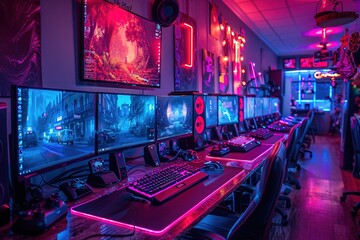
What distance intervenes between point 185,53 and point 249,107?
159 cm

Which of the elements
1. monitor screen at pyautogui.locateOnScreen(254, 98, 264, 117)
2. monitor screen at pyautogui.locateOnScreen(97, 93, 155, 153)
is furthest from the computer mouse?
monitor screen at pyautogui.locateOnScreen(254, 98, 264, 117)

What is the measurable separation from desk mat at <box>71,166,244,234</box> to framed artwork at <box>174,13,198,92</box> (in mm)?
1706

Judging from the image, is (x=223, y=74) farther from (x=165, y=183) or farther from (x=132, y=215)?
(x=132, y=215)

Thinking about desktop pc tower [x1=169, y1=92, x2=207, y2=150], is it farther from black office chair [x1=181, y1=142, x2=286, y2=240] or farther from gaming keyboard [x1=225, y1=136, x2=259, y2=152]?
black office chair [x1=181, y1=142, x2=286, y2=240]

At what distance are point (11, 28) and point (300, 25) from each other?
587 cm

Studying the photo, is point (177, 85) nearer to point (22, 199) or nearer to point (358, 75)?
point (22, 199)

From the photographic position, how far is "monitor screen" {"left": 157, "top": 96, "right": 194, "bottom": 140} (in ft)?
6.27

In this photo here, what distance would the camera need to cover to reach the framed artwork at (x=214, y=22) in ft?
11.9

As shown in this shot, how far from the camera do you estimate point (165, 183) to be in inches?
47.6

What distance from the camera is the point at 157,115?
1858 millimetres

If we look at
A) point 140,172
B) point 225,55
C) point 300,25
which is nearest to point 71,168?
point 140,172

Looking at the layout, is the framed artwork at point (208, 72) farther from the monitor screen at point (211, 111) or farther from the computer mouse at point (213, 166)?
the computer mouse at point (213, 166)

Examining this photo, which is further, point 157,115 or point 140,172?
point 157,115

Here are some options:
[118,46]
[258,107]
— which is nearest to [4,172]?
[118,46]
